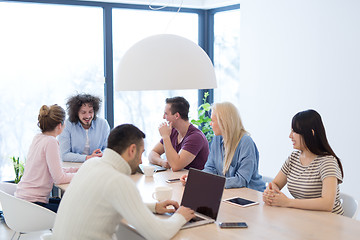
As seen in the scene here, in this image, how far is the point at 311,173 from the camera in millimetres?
2719

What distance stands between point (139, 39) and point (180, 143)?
212 centimetres

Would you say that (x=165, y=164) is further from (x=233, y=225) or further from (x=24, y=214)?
(x=233, y=225)

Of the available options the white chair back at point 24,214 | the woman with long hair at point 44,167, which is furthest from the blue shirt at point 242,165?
the white chair back at point 24,214

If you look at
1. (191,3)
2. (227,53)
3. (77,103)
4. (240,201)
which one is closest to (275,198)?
(240,201)

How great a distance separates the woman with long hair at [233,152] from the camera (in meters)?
3.07

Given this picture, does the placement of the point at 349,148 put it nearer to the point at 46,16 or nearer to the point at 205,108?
the point at 205,108

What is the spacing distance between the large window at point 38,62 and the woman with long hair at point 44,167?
175cm

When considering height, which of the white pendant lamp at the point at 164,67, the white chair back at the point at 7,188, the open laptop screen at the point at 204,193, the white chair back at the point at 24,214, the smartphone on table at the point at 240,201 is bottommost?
the white chair back at the point at 24,214

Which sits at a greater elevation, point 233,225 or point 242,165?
point 242,165

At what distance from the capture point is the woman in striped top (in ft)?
8.36

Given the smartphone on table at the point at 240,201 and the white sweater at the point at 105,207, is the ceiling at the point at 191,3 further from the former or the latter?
the white sweater at the point at 105,207

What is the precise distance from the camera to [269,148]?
195 inches

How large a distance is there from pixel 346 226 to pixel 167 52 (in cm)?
128

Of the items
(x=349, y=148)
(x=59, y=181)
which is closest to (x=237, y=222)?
(x=59, y=181)
